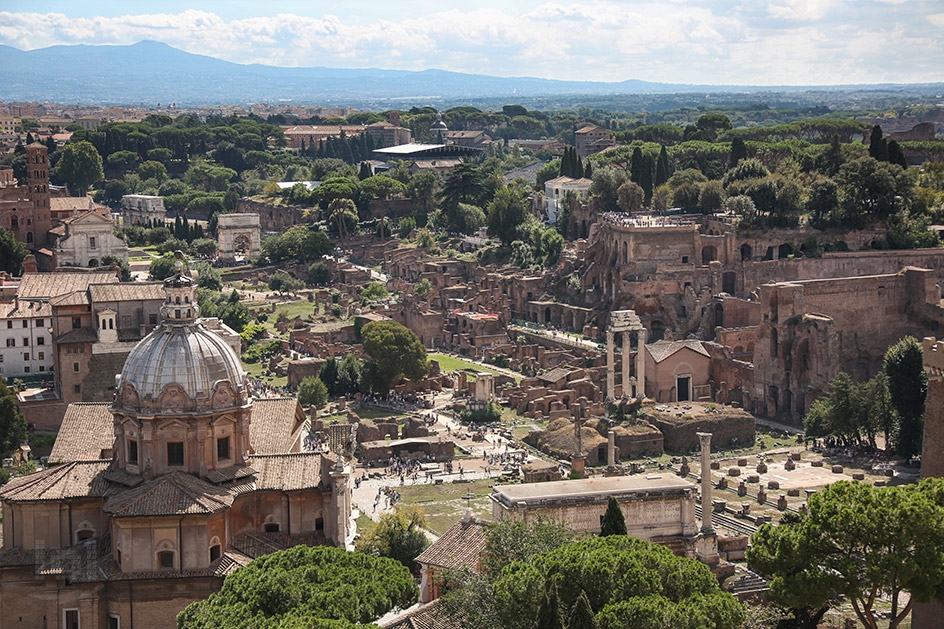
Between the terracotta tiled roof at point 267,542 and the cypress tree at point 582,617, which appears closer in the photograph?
the cypress tree at point 582,617

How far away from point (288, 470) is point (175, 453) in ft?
10.8

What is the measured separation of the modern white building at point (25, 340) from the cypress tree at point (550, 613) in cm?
4112

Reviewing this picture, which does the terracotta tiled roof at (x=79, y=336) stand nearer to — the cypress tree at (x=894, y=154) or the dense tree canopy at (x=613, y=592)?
the dense tree canopy at (x=613, y=592)

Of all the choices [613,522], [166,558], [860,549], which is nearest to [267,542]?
[166,558]

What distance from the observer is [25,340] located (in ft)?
201

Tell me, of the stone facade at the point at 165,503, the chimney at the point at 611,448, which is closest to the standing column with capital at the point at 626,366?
the chimney at the point at 611,448

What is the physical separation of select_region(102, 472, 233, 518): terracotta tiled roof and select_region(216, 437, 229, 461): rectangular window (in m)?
1.20

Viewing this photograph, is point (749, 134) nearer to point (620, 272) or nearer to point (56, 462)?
point (620, 272)

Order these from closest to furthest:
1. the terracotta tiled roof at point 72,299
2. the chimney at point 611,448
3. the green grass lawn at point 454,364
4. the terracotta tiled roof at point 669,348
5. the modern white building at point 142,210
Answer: the chimney at point 611,448
the terracotta tiled roof at point 72,299
the terracotta tiled roof at point 669,348
the green grass lawn at point 454,364
the modern white building at point 142,210

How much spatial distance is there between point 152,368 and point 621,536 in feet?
44.7

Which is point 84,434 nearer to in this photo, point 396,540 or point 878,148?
point 396,540

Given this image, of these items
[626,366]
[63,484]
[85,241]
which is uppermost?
[85,241]

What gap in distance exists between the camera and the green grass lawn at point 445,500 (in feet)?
161

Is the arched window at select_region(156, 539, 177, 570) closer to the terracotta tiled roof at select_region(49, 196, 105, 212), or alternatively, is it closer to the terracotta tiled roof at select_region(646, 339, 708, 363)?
the terracotta tiled roof at select_region(646, 339, 708, 363)
